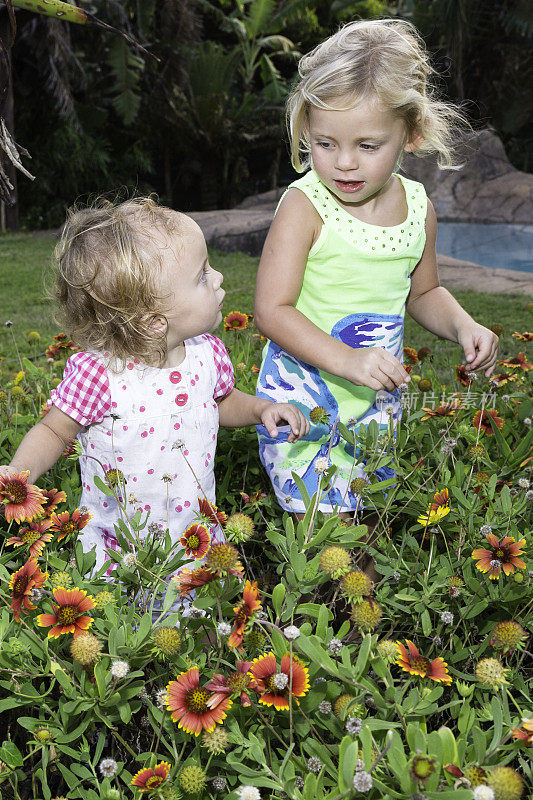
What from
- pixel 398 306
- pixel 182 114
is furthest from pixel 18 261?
pixel 398 306

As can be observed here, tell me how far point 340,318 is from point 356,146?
1.48ft

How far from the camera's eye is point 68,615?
3.61 feet

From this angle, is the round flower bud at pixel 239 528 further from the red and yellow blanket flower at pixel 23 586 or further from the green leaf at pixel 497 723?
the green leaf at pixel 497 723

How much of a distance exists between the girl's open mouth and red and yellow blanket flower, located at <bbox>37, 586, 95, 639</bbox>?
3.76ft

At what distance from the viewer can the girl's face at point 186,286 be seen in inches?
62.9

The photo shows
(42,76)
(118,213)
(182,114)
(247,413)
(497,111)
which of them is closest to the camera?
(118,213)

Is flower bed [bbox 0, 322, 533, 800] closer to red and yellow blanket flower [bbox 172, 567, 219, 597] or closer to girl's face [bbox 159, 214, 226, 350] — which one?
red and yellow blanket flower [bbox 172, 567, 219, 597]

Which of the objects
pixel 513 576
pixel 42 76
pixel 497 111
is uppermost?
pixel 513 576

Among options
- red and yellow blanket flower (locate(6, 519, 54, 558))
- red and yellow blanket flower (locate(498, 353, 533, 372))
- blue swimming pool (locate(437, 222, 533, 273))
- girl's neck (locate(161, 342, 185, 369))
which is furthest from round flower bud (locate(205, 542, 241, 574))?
blue swimming pool (locate(437, 222, 533, 273))

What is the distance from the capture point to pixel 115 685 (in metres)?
1.13

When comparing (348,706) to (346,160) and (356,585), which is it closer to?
(356,585)

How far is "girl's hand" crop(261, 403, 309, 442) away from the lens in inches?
61.7

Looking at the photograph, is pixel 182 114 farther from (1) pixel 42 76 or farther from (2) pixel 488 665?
(2) pixel 488 665

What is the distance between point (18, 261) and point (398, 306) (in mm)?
8113
